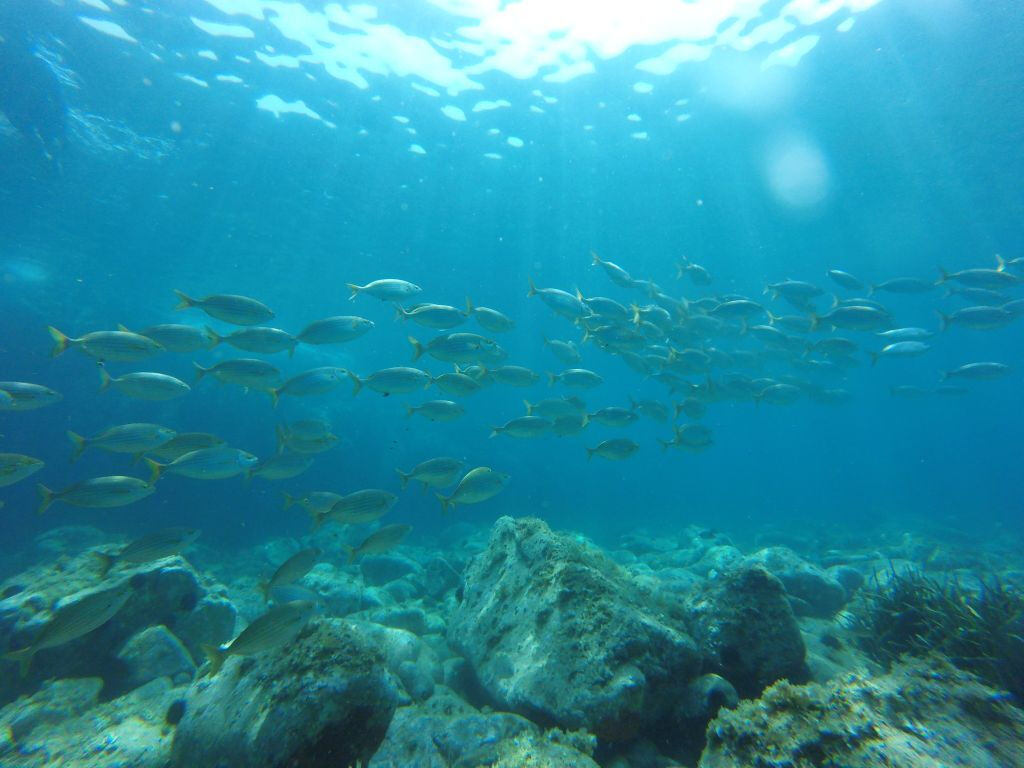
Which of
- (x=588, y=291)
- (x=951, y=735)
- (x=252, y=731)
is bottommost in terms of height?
(x=252, y=731)

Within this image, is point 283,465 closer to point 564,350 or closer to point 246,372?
point 246,372

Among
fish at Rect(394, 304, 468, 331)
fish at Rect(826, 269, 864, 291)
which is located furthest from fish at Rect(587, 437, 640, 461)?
fish at Rect(826, 269, 864, 291)

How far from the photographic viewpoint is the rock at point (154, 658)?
5098 millimetres

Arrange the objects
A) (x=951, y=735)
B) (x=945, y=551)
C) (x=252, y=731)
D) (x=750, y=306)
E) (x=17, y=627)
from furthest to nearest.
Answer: (x=945, y=551) → (x=750, y=306) → (x=17, y=627) → (x=252, y=731) → (x=951, y=735)

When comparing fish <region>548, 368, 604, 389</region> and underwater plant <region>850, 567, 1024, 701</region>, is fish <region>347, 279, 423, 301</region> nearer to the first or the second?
fish <region>548, 368, 604, 389</region>

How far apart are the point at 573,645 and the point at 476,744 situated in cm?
103

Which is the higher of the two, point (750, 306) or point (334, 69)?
point (334, 69)

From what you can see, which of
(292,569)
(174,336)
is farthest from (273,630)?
(174,336)

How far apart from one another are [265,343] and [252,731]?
17.4ft

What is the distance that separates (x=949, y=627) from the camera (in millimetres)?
4660

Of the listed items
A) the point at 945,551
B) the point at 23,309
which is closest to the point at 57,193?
the point at 23,309

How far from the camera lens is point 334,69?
16.2m

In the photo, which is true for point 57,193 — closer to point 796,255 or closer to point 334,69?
point 334,69

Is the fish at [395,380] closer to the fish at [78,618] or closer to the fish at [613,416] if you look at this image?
the fish at [613,416]
